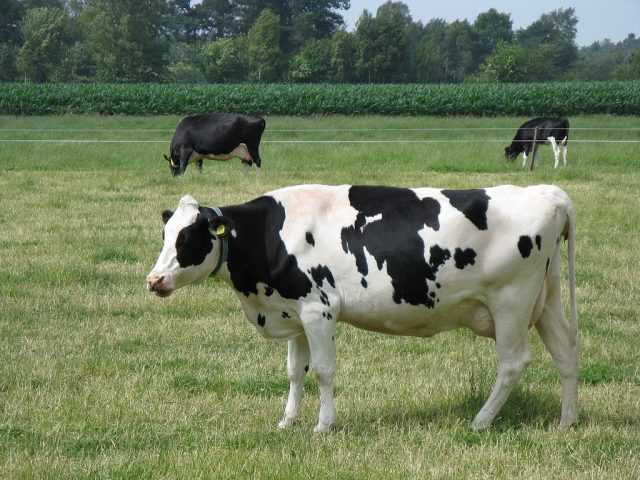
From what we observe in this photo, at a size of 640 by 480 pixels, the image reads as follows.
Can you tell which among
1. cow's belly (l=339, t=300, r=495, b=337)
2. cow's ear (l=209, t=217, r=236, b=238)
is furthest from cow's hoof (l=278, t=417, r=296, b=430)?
cow's ear (l=209, t=217, r=236, b=238)

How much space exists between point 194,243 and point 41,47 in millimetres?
90061

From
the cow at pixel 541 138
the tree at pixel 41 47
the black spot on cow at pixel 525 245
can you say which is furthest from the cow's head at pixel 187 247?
the tree at pixel 41 47

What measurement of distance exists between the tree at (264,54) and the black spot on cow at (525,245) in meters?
91.8

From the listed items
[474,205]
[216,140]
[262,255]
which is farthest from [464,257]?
[216,140]

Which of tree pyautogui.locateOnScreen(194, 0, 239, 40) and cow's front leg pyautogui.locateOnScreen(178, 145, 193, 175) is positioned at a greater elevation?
tree pyautogui.locateOnScreen(194, 0, 239, 40)

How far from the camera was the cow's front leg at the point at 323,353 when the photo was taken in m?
5.56

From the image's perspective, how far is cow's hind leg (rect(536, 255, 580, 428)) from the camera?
5.68m

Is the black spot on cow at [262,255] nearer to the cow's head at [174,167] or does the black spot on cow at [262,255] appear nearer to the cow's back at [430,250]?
the cow's back at [430,250]

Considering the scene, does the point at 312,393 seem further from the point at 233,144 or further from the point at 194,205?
the point at 233,144

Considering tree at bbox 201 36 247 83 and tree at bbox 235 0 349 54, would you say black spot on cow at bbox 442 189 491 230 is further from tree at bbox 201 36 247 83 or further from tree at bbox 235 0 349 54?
tree at bbox 235 0 349 54

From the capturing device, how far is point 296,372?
19.3ft

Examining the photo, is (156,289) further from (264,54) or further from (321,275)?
(264,54)

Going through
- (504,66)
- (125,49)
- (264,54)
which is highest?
(125,49)

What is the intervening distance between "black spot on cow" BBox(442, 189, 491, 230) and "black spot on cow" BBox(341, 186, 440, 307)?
12cm
